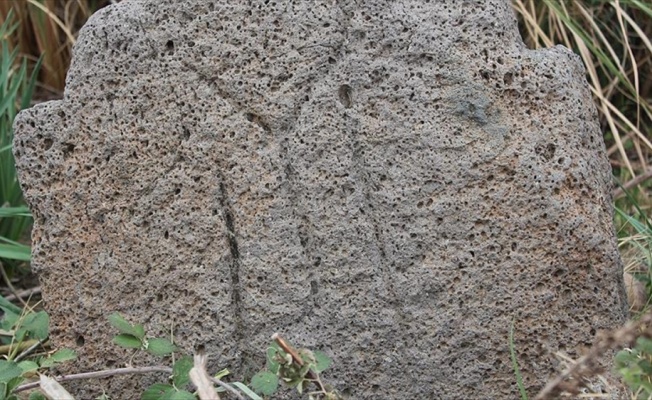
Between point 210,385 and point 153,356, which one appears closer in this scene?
point 210,385

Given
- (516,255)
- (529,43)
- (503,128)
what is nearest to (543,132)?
(503,128)

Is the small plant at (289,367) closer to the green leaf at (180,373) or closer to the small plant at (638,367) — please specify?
the green leaf at (180,373)

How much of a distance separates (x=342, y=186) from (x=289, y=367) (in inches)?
15.6

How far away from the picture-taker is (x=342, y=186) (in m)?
1.96

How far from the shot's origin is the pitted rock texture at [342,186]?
6.35ft

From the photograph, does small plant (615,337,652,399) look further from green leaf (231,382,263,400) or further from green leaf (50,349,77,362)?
green leaf (50,349,77,362)

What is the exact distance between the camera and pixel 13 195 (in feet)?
9.45

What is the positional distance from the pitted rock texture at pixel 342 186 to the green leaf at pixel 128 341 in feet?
0.40

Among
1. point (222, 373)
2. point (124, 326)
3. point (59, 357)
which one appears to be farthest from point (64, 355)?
point (222, 373)

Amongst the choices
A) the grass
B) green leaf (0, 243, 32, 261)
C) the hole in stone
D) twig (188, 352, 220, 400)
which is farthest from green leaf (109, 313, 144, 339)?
the grass

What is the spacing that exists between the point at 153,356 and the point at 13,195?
3.36 ft

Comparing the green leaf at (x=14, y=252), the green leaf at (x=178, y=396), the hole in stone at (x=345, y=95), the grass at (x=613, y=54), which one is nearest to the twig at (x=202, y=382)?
the green leaf at (x=178, y=396)

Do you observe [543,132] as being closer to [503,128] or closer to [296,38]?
[503,128]

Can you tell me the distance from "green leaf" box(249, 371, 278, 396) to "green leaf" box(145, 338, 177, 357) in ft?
0.65
